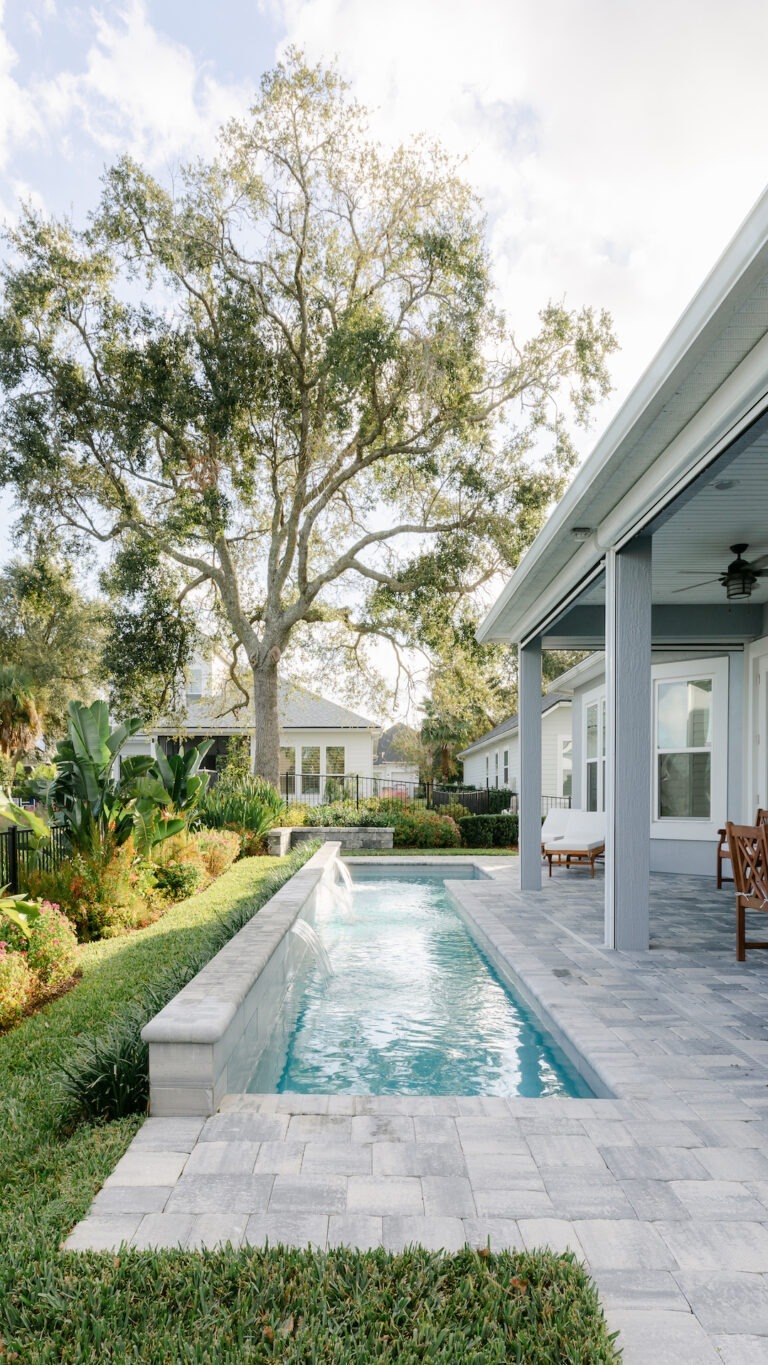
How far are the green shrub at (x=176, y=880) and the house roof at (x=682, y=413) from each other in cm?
596

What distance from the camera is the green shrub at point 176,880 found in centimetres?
1077

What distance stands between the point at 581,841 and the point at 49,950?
28.0 ft

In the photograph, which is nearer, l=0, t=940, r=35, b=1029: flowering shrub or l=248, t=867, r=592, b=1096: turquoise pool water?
l=248, t=867, r=592, b=1096: turquoise pool water

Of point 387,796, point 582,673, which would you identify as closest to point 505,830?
point 387,796

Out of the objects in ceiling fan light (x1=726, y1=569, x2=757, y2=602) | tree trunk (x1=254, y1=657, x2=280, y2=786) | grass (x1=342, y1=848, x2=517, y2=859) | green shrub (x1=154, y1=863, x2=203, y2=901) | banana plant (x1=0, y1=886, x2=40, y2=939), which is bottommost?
grass (x1=342, y1=848, x2=517, y2=859)

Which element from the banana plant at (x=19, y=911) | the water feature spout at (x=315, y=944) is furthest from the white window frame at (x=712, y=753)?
the banana plant at (x=19, y=911)

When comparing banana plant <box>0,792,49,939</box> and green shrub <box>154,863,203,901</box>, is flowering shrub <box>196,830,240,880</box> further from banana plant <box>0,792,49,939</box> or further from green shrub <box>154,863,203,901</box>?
banana plant <box>0,792,49,939</box>

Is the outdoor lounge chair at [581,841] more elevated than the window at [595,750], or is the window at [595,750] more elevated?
the window at [595,750]

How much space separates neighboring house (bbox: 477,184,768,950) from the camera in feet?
14.2

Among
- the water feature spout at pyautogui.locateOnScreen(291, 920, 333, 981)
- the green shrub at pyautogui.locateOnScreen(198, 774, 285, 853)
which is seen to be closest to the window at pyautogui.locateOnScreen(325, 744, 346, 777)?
the green shrub at pyautogui.locateOnScreen(198, 774, 285, 853)

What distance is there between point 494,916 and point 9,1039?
5.16 metres

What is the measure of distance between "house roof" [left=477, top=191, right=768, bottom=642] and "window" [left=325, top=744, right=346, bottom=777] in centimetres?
2190

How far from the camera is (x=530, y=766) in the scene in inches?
443

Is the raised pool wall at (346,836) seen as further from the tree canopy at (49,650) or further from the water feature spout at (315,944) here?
the tree canopy at (49,650)
